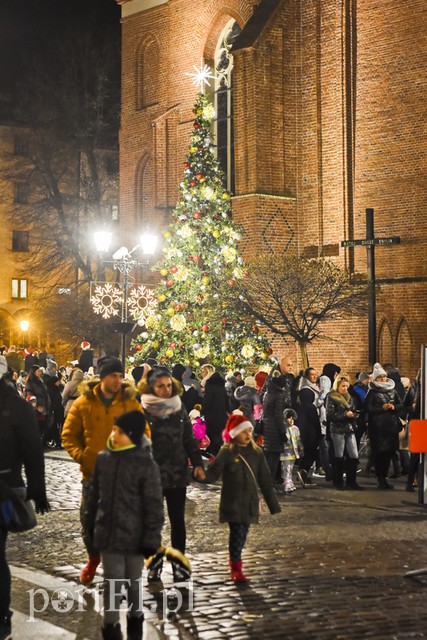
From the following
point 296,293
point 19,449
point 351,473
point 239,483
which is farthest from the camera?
point 296,293

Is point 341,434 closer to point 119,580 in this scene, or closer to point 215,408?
point 215,408

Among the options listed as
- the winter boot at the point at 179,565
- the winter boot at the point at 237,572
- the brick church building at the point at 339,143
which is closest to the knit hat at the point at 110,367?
the winter boot at the point at 179,565

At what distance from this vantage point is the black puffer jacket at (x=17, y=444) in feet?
25.9

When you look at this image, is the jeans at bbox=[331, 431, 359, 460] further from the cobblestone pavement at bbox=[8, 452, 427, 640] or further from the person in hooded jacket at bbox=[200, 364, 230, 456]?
the person in hooded jacket at bbox=[200, 364, 230, 456]

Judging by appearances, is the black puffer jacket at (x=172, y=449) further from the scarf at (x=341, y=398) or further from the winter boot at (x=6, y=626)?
the scarf at (x=341, y=398)

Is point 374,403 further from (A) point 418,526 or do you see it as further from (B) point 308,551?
(B) point 308,551

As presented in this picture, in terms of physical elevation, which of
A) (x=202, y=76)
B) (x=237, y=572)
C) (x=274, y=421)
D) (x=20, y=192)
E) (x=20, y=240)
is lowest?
(x=237, y=572)

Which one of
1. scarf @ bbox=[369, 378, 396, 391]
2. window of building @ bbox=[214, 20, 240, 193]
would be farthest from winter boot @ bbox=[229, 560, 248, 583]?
window of building @ bbox=[214, 20, 240, 193]

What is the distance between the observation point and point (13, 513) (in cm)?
737

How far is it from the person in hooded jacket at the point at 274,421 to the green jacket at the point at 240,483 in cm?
570

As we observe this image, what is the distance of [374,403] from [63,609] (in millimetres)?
9204

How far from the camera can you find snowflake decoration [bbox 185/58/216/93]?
35.3 metres

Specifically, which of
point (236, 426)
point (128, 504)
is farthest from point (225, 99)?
point (128, 504)

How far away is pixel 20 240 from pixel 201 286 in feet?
127
